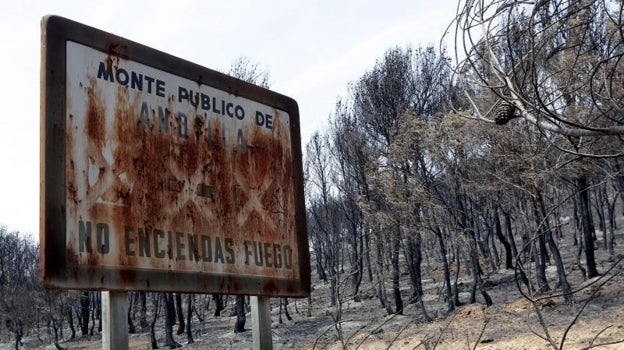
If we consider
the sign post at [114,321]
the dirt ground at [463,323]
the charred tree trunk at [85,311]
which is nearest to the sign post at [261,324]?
the sign post at [114,321]

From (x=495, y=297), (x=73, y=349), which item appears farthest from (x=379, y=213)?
(x=73, y=349)

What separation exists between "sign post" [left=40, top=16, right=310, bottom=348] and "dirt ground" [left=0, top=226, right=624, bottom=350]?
13.9ft

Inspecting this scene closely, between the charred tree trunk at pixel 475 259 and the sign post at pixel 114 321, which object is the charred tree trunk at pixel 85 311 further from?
the sign post at pixel 114 321

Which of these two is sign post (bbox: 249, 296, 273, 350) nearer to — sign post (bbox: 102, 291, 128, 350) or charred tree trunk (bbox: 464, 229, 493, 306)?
sign post (bbox: 102, 291, 128, 350)

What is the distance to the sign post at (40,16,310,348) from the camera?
188cm

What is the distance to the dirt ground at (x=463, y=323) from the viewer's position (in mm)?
13688

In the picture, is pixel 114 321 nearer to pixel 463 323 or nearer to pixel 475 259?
pixel 463 323

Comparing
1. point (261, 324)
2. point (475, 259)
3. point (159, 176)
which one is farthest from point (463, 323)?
point (159, 176)

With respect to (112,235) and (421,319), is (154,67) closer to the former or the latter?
(112,235)

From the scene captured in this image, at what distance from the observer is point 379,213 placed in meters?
23.9

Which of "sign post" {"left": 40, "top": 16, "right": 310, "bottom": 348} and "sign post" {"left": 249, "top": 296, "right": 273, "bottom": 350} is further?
"sign post" {"left": 249, "top": 296, "right": 273, "bottom": 350}

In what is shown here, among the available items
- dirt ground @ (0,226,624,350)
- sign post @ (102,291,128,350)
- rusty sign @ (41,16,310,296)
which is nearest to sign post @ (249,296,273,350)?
rusty sign @ (41,16,310,296)

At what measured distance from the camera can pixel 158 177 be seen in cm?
214

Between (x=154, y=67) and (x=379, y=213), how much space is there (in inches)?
865
